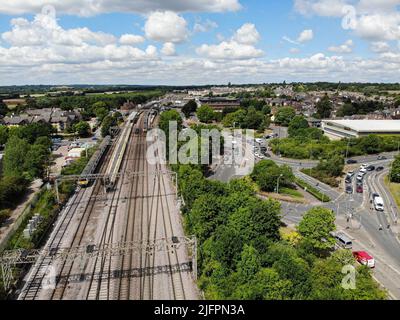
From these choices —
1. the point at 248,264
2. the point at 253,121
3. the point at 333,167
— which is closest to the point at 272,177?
the point at 333,167

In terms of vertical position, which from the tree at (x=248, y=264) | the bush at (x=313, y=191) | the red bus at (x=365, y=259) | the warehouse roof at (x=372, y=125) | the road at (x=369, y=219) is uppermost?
the warehouse roof at (x=372, y=125)

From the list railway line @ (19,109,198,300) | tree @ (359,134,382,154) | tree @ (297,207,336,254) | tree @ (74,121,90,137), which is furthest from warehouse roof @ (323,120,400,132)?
tree @ (74,121,90,137)

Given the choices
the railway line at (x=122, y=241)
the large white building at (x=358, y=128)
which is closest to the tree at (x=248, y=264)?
the railway line at (x=122, y=241)

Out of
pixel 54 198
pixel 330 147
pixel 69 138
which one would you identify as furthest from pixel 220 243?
pixel 69 138

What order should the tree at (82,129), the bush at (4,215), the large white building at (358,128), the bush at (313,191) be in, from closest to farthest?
1. the bush at (4,215)
2. the bush at (313,191)
3. the large white building at (358,128)
4. the tree at (82,129)

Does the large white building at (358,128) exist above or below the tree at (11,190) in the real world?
above

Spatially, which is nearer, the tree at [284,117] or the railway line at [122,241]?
the railway line at [122,241]

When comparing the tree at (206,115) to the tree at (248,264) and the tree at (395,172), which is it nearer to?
the tree at (395,172)

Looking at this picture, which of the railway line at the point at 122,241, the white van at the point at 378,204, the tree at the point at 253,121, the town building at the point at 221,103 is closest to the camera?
the railway line at the point at 122,241

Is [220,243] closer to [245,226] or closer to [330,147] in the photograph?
[245,226]
